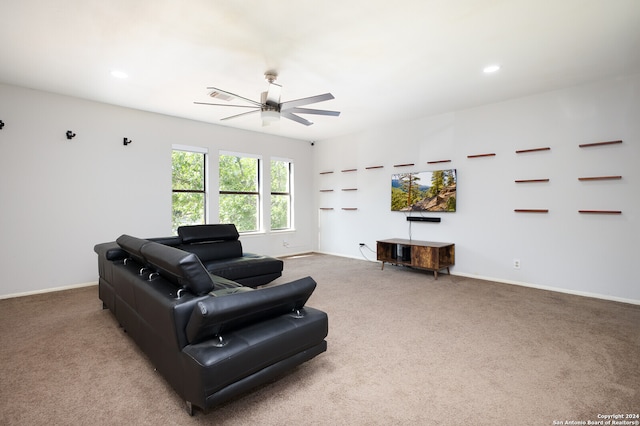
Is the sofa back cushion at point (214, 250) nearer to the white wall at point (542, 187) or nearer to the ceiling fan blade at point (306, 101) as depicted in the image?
the ceiling fan blade at point (306, 101)

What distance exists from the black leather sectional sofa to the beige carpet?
208 mm

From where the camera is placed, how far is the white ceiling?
8.03ft

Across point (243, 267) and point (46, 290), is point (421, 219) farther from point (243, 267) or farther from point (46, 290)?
point (46, 290)

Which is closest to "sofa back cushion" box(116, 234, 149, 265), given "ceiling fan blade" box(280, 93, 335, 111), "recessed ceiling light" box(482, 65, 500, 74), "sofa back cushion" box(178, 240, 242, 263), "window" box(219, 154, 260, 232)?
"sofa back cushion" box(178, 240, 242, 263)

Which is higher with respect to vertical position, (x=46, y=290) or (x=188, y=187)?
(x=188, y=187)

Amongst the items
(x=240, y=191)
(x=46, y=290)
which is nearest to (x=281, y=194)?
(x=240, y=191)

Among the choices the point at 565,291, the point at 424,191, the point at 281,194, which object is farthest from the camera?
the point at 281,194

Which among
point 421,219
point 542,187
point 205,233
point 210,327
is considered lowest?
point 210,327

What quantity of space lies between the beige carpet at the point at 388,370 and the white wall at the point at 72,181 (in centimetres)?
73

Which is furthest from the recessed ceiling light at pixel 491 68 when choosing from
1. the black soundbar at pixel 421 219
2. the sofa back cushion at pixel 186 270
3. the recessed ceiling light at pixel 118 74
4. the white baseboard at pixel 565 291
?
the recessed ceiling light at pixel 118 74

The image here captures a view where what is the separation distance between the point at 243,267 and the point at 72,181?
2.82 meters

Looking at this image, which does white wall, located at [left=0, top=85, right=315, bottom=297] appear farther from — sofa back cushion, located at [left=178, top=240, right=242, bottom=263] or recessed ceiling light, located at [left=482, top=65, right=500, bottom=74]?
recessed ceiling light, located at [left=482, top=65, right=500, bottom=74]

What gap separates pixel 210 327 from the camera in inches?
64.8

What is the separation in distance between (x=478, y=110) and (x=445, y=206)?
1.59 meters
